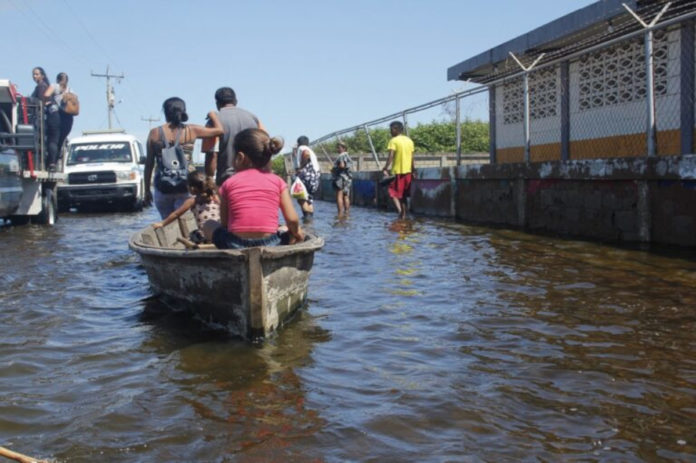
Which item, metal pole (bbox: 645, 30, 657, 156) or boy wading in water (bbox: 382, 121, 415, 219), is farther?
boy wading in water (bbox: 382, 121, 415, 219)

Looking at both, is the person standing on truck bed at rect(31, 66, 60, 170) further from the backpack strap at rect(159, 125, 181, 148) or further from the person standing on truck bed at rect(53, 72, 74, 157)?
the backpack strap at rect(159, 125, 181, 148)

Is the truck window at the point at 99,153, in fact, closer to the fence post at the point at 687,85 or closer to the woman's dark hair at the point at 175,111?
the woman's dark hair at the point at 175,111

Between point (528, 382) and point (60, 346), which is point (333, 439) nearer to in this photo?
point (528, 382)

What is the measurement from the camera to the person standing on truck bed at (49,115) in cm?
1430

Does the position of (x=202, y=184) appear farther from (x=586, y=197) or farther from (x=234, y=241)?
(x=586, y=197)

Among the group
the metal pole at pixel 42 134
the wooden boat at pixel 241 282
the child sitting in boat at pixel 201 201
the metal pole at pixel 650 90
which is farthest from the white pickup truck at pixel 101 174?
the wooden boat at pixel 241 282

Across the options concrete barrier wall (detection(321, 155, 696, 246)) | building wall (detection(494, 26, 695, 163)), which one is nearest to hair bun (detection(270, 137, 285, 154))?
concrete barrier wall (detection(321, 155, 696, 246))

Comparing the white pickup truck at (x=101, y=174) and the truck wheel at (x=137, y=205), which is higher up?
the white pickup truck at (x=101, y=174)

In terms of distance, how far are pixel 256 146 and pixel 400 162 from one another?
8940mm

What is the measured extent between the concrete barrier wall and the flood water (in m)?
1.04

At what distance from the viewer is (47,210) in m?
14.4

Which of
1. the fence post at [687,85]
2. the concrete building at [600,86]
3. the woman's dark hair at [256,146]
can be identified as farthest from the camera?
the concrete building at [600,86]

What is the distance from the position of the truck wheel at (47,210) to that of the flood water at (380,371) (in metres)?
7.34

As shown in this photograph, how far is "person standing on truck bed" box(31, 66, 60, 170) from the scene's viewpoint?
14.3 meters
